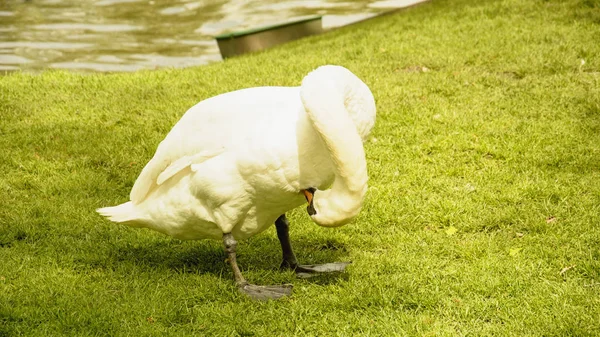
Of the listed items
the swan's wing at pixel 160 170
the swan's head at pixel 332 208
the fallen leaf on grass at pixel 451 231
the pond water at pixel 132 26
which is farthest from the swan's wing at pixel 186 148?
the pond water at pixel 132 26

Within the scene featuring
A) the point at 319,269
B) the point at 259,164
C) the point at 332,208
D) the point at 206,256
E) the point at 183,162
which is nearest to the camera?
the point at 332,208

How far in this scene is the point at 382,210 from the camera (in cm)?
575

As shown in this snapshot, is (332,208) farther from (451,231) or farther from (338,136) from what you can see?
(451,231)

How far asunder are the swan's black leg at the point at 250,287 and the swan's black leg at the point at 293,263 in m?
0.31

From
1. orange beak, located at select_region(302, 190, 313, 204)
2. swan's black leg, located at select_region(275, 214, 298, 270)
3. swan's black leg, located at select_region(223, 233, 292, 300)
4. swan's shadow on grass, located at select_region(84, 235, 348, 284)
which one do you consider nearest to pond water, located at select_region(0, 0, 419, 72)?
swan's shadow on grass, located at select_region(84, 235, 348, 284)

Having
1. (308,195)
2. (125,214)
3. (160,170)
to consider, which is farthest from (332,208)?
(125,214)

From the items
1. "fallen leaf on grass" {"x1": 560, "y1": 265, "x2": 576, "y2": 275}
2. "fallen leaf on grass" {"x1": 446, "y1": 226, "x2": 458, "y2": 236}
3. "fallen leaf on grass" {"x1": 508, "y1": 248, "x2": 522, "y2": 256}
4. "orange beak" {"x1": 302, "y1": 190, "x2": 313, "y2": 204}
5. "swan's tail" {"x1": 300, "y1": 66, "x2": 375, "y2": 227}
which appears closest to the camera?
"swan's tail" {"x1": 300, "y1": 66, "x2": 375, "y2": 227}

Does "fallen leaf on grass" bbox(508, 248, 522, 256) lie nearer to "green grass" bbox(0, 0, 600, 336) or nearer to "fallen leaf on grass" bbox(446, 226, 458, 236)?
"green grass" bbox(0, 0, 600, 336)

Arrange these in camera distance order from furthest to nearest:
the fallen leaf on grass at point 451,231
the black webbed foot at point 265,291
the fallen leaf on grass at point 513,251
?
the fallen leaf on grass at point 451,231, the fallen leaf on grass at point 513,251, the black webbed foot at point 265,291

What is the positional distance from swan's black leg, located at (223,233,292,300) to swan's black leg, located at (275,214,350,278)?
31 centimetres

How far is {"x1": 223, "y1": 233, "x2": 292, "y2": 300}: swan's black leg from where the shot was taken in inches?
177

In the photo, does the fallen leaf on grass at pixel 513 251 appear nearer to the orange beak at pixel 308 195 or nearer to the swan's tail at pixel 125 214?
the orange beak at pixel 308 195

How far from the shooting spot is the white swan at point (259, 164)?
3.78m

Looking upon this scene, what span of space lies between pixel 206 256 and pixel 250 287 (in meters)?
0.80
